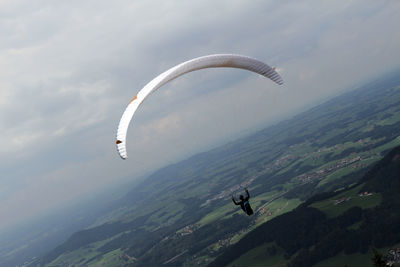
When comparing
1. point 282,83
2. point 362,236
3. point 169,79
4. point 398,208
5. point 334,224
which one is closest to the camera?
point 169,79

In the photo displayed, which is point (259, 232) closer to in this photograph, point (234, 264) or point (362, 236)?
point (234, 264)

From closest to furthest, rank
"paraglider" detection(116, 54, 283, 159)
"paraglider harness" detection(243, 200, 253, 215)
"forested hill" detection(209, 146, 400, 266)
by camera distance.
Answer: "paraglider" detection(116, 54, 283, 159) → "paraglider harness" detection(243, 200, 253, 215) → "forested hill" detection(209, 146, 400, 266)

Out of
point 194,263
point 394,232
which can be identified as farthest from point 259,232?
point 394,232

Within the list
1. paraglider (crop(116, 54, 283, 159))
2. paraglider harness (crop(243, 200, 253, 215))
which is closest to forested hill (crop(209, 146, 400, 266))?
paraglider harness (crop(243, 200, 253, 215))

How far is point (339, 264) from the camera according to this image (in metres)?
107

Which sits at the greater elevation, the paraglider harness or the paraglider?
the paraglider

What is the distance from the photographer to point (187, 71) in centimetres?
3105

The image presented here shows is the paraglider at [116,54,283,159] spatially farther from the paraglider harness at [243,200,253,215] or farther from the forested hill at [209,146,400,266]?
the forested hill at [209,146,400,266]

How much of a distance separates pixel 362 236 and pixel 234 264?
198 feet

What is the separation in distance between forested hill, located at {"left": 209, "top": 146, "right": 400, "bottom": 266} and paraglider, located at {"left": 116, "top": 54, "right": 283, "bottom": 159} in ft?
347

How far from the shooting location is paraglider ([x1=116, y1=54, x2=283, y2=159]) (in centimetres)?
2450

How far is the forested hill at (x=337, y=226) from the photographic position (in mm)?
117062

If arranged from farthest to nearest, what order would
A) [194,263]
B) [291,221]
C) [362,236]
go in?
[194,263] → [291,221] → [362,236]

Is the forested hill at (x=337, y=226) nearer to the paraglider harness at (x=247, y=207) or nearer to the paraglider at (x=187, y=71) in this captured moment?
the paraglider harness at (x=247, y=207)
